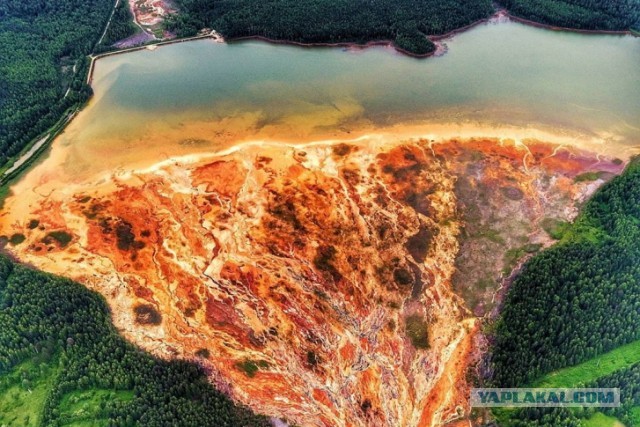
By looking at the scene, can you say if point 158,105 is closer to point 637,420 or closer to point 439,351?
point 439,351

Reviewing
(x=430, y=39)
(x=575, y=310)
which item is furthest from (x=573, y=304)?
(x=430, y=39)

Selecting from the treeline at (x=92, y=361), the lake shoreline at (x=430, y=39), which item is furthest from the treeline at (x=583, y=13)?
the treeline at (x=92, y=361)

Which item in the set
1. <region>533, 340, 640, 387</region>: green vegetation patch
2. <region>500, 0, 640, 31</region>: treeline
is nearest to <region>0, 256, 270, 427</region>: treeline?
<region>533, 340, 640, 387</region>: green vegetation patch

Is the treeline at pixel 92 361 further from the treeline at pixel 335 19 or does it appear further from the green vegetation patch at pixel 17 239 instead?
the treeline at pixel 335 19

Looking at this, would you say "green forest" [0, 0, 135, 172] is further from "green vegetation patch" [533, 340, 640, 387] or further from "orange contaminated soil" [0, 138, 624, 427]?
"green vegetation patch" [533, 340, 640, 387]

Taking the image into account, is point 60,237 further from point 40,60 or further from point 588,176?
point 588,176
